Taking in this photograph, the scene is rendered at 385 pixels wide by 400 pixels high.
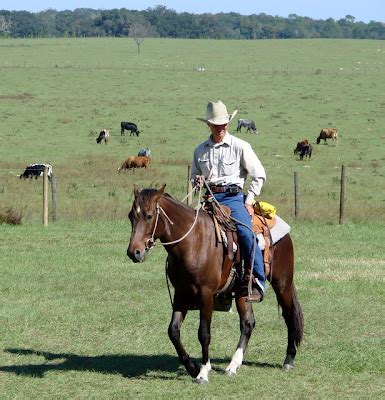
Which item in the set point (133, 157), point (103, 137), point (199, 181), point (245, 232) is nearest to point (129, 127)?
point (103, 137)

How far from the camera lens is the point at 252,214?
9195 millimetres

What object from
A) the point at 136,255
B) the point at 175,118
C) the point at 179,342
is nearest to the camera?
the point at 136,255

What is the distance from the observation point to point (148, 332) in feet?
35.3

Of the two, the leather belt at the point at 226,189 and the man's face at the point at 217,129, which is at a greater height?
the man's face at the point at 217,129

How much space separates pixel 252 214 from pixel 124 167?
25.0 m

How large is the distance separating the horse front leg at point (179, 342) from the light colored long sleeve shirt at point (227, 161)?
49.4 inches

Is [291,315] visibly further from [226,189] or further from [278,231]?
[226,189]

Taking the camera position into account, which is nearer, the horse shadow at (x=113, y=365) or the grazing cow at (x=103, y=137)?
the horse shadow at (x=113, y=365)

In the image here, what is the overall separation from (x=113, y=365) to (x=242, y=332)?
4.14ft

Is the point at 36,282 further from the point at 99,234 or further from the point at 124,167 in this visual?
the point at 124,167

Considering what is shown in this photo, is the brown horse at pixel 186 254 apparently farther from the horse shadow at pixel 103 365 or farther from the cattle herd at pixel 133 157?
the cattle herd at pixel 133 157

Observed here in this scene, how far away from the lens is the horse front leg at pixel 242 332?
8.79m

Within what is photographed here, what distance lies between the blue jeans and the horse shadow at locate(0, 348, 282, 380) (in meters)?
0.97

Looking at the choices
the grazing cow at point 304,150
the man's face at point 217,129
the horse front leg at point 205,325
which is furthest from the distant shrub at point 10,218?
the grazing cow at point 304,150
